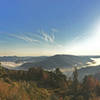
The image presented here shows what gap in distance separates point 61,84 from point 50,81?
341cm

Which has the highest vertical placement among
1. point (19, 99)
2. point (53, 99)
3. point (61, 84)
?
point (19, 99)

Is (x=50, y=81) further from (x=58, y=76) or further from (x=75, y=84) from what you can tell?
(x=75, y=84)

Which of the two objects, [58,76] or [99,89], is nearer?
[99,89]

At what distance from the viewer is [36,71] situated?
44.3 metres

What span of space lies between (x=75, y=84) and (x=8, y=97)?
2200 cm

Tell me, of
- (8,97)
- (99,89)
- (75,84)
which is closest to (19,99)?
(8,97)

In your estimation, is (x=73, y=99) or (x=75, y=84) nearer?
(x=73, y=99)

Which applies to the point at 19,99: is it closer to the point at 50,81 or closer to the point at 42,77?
the point at 50,81

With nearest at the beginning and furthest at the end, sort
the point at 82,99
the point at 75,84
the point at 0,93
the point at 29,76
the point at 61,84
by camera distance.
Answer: the point at 0,93, the point at 82,99, the point at 75,84, the point at 61,84, the point at 29,76

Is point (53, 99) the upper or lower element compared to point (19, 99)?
lower

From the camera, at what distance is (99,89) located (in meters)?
22.0

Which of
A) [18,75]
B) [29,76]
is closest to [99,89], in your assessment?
[29,76]

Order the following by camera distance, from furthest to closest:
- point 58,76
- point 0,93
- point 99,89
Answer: point 58,76, point 99,89, point 0,93

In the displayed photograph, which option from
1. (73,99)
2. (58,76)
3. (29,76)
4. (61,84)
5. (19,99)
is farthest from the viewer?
(29,76)
